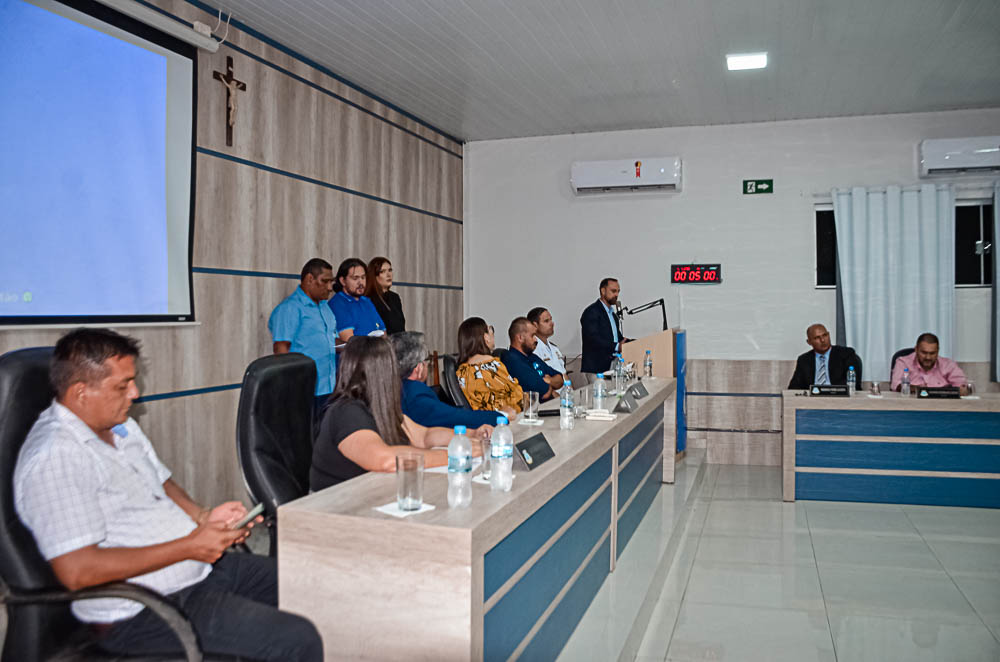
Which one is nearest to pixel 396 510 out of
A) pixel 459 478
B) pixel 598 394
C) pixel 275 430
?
pixel 459 478

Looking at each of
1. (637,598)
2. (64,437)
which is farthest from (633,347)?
(64,437)

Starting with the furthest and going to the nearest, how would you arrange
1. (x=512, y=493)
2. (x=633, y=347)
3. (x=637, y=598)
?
1. (x=633, y=347)
2. (x=637, y=598)
3. (x=512, y=493)

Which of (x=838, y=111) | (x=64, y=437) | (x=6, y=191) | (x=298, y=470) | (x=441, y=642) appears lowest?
(x=441, y=642)

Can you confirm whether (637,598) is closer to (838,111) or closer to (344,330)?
(344,330)

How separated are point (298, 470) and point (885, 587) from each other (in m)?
2.91

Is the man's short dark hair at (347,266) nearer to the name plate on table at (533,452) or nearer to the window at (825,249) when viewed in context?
the name plate on table at (533,452)

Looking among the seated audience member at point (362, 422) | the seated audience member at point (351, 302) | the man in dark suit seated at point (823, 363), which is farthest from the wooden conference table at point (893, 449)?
the seated audience member at point (362, 422)

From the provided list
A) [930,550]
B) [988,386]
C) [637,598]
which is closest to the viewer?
[637,598]

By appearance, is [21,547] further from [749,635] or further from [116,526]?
[749,635]

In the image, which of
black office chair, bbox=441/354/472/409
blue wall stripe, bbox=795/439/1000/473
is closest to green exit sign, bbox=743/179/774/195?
blue wall stripe, bbox=795/439/1000/473

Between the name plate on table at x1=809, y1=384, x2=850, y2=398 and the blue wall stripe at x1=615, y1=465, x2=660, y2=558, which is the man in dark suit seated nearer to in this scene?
the name plate on table at x1=809, y1=384, x2=850, y2=398

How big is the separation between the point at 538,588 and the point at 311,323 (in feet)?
8.96

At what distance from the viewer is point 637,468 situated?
402cm

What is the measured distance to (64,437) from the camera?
1654 mm
